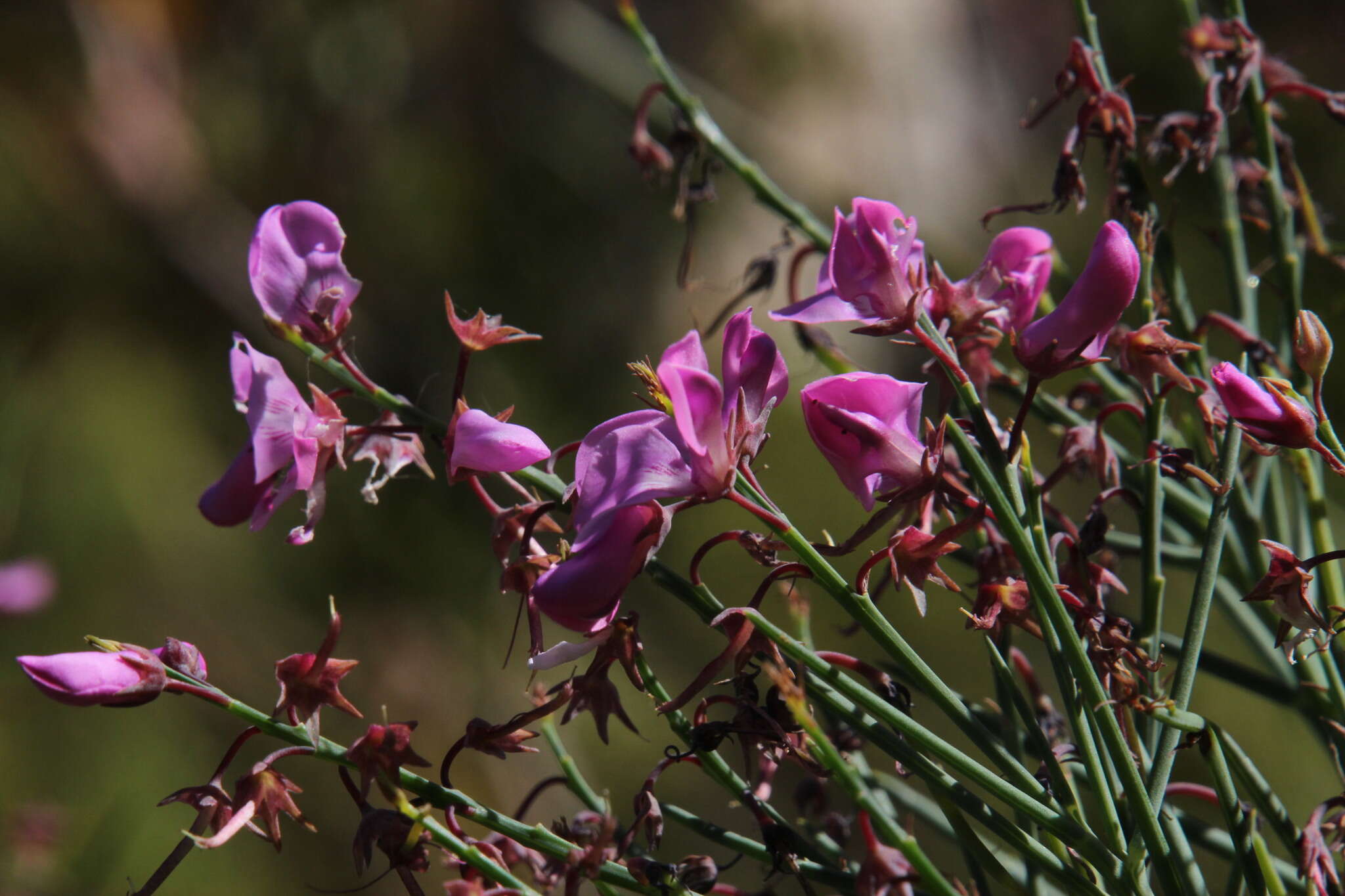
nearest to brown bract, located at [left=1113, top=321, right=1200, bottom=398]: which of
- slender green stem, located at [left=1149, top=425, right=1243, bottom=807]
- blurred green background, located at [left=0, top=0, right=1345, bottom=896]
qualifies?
slender green stem, located at [left=1149, top=425, right=1243, bottom=807]

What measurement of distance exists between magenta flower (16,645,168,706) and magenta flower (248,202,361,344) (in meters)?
0.08

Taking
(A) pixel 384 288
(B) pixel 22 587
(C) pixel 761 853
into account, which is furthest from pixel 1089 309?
(A) pixel 384 288

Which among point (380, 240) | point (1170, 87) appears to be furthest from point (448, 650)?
point (1170, 87)

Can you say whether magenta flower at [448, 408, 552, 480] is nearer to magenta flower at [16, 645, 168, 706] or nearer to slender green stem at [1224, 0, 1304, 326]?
magenta flower at [16, 645, 168, 706]

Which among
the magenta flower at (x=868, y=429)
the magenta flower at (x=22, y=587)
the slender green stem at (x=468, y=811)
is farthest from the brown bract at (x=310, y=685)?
the magenta flower at (x=22, y=587)

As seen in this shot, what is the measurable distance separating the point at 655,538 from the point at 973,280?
105 mm

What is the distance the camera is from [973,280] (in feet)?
0.78

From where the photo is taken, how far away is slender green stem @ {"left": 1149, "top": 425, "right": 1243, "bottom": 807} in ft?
0.70

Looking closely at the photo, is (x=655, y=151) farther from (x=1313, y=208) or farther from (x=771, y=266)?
(x=1313, y=208)

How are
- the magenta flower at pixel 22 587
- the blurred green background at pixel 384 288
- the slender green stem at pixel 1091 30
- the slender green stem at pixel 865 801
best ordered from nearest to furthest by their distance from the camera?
the slender green stem at pixel 865 801
the slender green stem at pixel 1091 30
the magenta flower at pixel 22 587
the blurred green background at pixel 384 288

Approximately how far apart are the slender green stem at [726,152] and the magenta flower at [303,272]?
160 mm

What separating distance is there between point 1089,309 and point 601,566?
0.38ft

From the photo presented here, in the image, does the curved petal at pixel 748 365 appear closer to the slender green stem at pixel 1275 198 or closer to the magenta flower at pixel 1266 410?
the magenta flower at pixel 1266 410

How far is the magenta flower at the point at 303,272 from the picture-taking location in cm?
24
